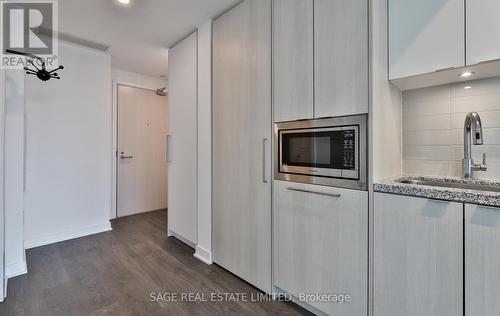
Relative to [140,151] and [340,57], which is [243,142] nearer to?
[340,57]

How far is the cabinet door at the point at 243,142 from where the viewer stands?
1.97m

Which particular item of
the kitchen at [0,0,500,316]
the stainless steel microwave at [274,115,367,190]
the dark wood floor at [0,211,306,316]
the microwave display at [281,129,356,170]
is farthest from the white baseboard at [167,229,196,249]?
the microwave display at [281,129,356,170]

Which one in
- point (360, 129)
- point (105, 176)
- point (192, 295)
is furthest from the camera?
point (105, 176)

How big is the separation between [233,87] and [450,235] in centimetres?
190

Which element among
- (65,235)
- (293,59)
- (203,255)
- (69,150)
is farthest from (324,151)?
(65,235)

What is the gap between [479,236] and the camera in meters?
1.08

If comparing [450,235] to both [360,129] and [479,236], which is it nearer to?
[479,236]

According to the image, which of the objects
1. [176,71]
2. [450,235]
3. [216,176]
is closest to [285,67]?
[216,176]

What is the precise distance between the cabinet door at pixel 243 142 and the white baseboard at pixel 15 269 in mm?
1917

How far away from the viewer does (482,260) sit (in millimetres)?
1079

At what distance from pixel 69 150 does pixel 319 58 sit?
3.45 m

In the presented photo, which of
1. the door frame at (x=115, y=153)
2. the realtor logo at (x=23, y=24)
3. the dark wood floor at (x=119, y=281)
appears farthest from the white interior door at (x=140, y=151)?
the realtor logo at (x=23, y=24)

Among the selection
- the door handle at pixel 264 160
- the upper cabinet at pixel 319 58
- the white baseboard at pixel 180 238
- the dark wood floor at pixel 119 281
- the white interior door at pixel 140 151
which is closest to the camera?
the upper cabinet at pixel 319 58

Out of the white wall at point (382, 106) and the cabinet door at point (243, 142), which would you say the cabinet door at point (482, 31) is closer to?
the white wall at point (382, 106)
